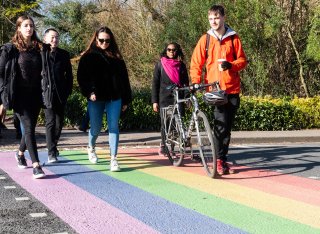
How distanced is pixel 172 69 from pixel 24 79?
2.61 m

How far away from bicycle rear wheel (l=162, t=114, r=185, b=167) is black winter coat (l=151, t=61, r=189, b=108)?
463 mm

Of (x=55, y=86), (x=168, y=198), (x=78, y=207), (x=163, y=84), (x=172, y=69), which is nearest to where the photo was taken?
(x=78, y=207)

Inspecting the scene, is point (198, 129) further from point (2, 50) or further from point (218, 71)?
point (2, 50)

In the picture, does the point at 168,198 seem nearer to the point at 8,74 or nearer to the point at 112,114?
the point at 112,114

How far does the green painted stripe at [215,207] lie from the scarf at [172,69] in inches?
75.0

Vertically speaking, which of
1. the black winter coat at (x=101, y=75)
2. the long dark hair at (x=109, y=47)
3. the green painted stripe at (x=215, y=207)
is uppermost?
the long dark hair at (x=109, y=47)

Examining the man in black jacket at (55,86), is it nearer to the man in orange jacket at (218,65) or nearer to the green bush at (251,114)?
the man in orange jacket at (218,65)

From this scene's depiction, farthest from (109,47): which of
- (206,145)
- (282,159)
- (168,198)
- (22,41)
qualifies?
(282,159)

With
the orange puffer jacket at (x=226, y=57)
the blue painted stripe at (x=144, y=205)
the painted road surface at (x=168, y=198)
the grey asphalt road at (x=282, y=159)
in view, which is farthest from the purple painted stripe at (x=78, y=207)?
the grey asphalt road at (x=282, y=159)

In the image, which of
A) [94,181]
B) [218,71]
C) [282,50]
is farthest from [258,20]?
[94,181]

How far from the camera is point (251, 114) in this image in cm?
1454

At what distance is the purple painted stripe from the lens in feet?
14.4

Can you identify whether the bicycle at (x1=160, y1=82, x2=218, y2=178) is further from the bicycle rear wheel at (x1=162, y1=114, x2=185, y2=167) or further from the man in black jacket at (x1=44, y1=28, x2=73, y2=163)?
the man in black jacket at (x1=44, y1=28, x2=73, y2=163)

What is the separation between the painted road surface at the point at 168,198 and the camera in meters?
4.47
